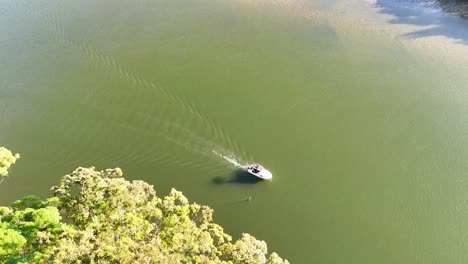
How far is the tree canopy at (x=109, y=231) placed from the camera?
857 cm

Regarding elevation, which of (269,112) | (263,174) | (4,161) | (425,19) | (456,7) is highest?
(456,7)

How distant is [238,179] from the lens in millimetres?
15406

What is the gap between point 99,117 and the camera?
59.5ft

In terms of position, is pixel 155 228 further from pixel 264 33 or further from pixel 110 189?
pixel 264 33

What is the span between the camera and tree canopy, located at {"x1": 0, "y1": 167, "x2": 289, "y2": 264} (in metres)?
8.57

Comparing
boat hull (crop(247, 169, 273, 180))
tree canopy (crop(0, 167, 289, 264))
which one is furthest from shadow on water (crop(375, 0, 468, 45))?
tree canopy (crop(0, 167, 289, 264))

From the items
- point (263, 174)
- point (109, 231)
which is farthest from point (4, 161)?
point (263, 174)

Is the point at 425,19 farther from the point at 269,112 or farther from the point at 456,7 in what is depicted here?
the point at 269,112

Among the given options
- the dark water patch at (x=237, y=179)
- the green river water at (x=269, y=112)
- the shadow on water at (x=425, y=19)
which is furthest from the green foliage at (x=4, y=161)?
the shadow on water at (x=425, y=19)

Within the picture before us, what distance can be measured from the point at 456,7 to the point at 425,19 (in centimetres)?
347

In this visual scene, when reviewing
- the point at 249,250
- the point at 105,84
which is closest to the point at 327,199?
the point at 249,250

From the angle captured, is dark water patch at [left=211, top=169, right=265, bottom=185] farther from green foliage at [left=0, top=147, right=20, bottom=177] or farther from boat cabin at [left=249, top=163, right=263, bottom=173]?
green foliage at [left=0, top=147, right=20, bottom=177]

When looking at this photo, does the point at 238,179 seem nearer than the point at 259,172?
No

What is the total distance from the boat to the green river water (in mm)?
357
